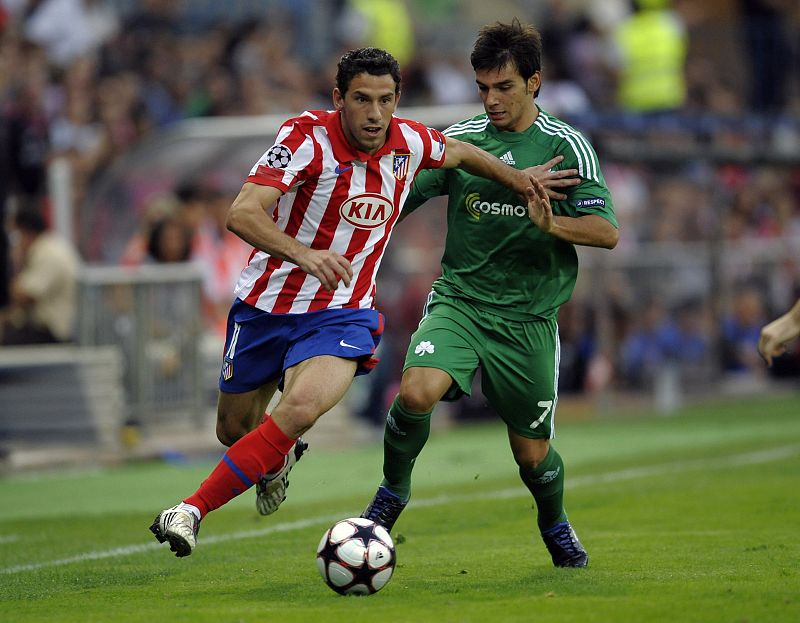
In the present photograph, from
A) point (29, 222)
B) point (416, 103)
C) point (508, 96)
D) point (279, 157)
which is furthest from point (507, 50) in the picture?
point (416, 103)

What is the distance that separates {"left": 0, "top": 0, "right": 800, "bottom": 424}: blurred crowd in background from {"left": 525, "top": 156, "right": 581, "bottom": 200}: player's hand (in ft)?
24.9

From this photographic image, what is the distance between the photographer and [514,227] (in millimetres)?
7652

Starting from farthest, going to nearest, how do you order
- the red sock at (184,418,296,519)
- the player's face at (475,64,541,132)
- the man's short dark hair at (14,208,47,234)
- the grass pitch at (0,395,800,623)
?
1. the man's short dark hair at (14,208,47,234)
2. the player's face at (475,64,541,132)
3. the red sock at (184,418,296,519)
4. the grass pitch at (0,395,800,623)

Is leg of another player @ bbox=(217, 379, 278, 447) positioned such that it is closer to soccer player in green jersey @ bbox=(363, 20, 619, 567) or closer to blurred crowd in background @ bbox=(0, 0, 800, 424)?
soccer player in green jersey @ bbox=(363, 20, 619, 567)

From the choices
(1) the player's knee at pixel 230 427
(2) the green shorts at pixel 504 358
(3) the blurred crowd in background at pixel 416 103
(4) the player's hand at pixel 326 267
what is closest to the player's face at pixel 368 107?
(4) the player's hand at pixel 326 267

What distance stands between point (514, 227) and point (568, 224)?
0.29 m

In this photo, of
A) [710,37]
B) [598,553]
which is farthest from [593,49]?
[598,553]

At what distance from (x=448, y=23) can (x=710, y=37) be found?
167 inches

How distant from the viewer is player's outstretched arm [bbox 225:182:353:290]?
6.82 metres

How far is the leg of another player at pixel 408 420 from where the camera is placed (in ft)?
24.0

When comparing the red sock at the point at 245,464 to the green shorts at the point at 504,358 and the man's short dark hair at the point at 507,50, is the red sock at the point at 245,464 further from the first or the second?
the man's short dark hair at the point at 507,50

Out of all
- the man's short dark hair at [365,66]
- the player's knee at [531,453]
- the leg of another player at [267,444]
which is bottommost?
the player's knee at [531,453]

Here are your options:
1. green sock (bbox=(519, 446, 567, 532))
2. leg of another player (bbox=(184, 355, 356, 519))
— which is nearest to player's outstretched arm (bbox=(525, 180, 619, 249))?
green sock (bbox=(519, 446, 567, 532))

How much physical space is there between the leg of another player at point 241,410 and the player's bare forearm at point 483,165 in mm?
1433
